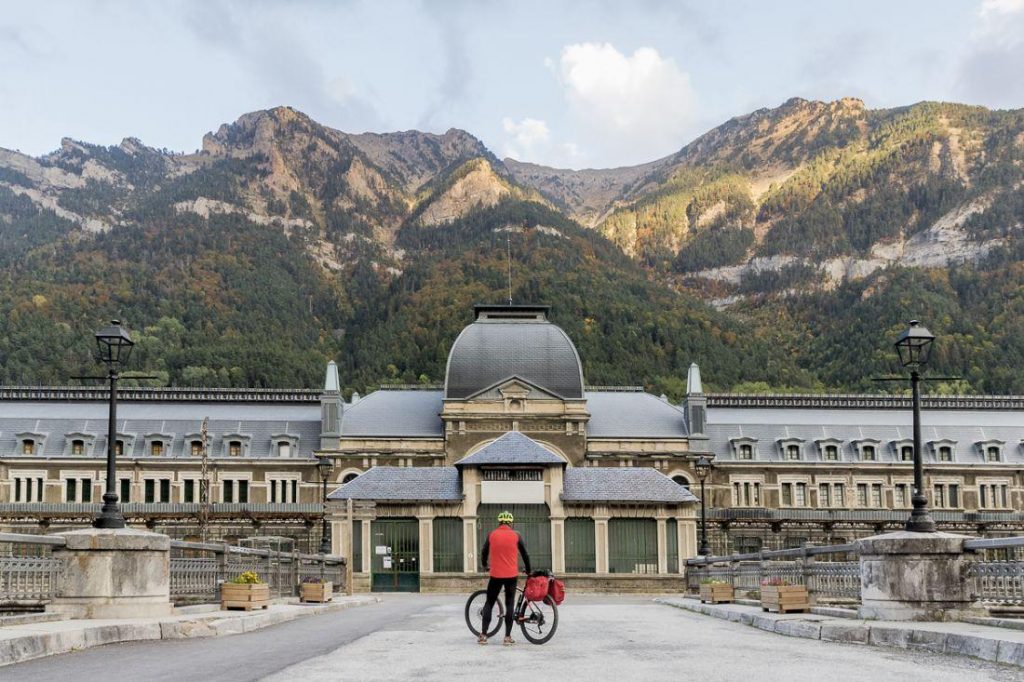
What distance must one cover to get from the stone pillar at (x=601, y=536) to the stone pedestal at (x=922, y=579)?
43.8 m

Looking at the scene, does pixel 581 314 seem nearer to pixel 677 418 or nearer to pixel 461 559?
pixel 677 418

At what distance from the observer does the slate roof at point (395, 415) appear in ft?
270

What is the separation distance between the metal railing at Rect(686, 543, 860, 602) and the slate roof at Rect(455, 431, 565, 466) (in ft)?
88.0

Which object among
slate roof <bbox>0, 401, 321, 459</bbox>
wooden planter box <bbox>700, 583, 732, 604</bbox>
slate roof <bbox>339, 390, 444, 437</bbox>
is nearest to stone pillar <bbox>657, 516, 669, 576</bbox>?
slate roof <bbox>339, 390, 444, 437</bbox>

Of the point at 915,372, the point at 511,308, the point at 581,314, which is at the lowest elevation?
the point at 915,372

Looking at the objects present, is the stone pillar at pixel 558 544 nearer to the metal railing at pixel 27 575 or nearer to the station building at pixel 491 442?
the station building at pixel 491 442

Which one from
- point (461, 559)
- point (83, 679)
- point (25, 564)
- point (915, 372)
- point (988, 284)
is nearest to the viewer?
point (83, 679)

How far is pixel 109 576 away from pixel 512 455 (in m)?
44.8

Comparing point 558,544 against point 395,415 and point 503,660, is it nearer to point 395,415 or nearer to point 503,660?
point 395,415

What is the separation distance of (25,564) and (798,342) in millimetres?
164305

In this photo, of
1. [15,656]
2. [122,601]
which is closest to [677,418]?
[122,601]

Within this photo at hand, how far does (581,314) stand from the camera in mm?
146250

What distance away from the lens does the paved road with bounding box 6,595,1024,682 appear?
15.3m

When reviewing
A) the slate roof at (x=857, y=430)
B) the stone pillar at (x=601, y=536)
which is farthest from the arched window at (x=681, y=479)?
the stone pillar at (x=601, y=536)
